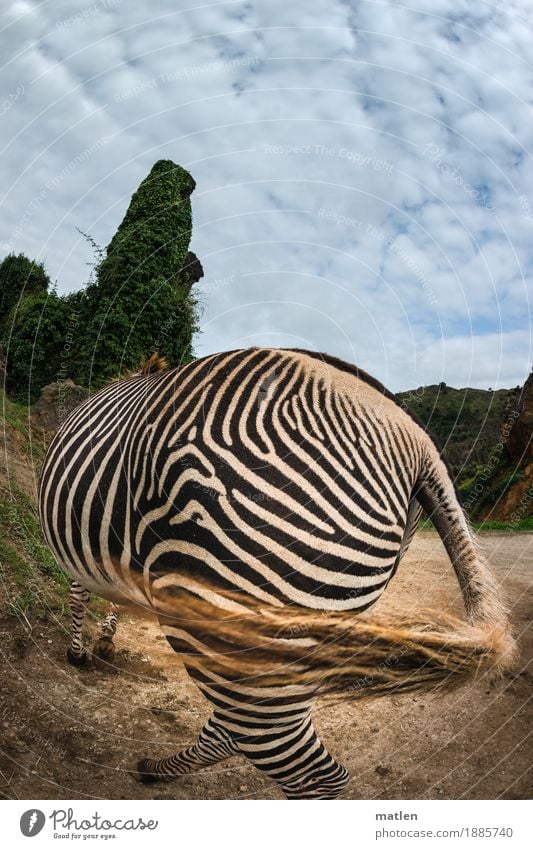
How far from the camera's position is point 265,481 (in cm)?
140

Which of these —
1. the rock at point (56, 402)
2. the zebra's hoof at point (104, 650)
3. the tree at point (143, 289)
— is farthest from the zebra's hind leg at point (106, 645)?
the rock at point (56, 402)

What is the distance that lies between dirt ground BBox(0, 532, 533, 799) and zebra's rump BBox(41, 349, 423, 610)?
1.84ft

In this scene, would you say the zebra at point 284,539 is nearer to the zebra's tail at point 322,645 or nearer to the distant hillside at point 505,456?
the zebra's tail at point 322,645

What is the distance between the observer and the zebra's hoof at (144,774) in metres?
2.35

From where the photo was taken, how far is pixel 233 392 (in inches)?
63.7

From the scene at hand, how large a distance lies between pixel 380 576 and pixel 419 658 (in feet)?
A: 1.19

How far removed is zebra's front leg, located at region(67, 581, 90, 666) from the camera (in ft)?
10.5

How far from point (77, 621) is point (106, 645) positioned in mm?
290

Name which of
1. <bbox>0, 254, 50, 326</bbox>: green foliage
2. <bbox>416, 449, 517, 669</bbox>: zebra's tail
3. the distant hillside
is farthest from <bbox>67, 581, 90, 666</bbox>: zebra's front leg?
<bbox>0, 254, 50, 326</bbox>: green foliage

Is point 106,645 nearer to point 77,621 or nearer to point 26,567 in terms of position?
point 77,621

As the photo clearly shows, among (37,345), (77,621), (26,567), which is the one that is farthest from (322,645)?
(37,345)

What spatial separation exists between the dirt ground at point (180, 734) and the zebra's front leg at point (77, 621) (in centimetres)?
7

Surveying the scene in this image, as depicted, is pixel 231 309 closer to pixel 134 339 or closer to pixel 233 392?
pixel 233 392

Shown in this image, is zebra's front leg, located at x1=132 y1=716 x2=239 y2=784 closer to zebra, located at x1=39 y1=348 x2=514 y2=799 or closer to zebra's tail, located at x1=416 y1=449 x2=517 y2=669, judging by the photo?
zebra, located at x1=39 y1=348 x2=514 y2=799
